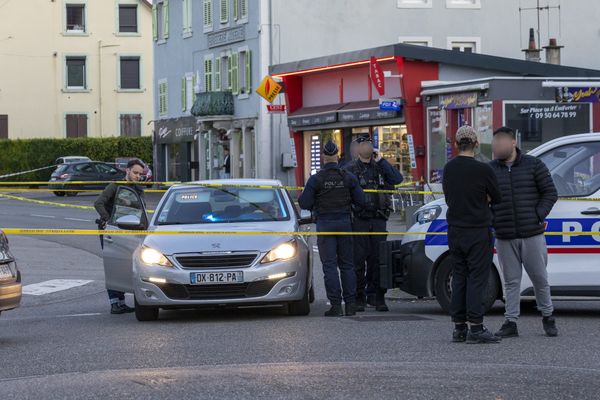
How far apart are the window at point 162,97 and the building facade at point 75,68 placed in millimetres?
14405

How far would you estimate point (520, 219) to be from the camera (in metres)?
12.0

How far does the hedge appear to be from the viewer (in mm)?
→ 71812

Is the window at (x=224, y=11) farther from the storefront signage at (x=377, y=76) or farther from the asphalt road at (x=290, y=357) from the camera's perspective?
the asphalt road at (x=290, y=357)

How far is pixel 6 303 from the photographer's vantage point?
12273 millimetres

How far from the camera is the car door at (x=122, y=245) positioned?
48.5 ft

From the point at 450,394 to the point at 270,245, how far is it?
5.34 meters

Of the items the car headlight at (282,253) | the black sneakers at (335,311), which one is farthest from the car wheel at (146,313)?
the black sneakers at (335,311)

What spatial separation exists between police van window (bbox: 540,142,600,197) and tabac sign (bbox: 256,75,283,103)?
34.5 metres

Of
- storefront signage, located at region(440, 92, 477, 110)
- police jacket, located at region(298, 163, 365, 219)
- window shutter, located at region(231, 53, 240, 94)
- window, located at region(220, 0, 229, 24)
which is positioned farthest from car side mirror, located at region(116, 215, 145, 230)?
window, located at region(220, 0, 229, 24)

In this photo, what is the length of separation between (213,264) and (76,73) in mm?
67203

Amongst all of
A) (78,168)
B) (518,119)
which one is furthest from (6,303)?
(78,168)

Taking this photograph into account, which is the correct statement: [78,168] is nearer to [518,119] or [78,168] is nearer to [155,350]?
[518,119]

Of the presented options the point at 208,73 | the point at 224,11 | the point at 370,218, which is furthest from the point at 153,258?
the point at 208,73

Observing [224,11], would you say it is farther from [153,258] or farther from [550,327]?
[550,327]
